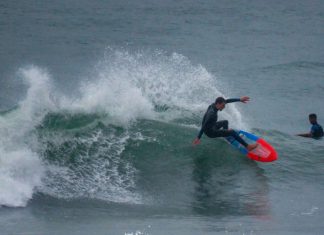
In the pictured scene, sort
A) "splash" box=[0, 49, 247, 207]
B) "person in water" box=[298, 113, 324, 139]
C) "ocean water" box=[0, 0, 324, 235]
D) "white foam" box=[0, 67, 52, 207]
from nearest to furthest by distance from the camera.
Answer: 1. "ocean water" box=[0, 0, 324, 235]
2. "white foam" box=[0, 67, 52, 207]
3. "splash" box=[0, 49, 247, 207]
4. "person in water" box=[298, 113, 324, 139]

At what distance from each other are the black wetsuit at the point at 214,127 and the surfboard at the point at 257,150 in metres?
0.35

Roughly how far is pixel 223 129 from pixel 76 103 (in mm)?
3760

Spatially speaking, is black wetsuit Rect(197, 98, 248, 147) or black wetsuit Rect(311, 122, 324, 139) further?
black wetsuit Rect(311, 122, 324, 139)

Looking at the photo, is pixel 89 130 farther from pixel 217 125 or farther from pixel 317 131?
pixel 317 131

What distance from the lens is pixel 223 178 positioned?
14508 mm

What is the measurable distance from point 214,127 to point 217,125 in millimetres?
113

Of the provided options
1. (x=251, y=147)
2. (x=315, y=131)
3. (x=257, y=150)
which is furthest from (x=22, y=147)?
(x=315, y=131)

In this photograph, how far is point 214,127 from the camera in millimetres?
15039

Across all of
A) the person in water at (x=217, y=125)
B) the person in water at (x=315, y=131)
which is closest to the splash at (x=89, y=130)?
the person in water at (x=217, y=125)

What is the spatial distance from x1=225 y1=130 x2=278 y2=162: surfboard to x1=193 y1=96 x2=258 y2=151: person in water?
0.17 meters

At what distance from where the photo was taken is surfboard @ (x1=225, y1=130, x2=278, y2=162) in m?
15.4

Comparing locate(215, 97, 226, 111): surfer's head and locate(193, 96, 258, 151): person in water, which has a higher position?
locate(215, 97, 226, 111): surfer's head

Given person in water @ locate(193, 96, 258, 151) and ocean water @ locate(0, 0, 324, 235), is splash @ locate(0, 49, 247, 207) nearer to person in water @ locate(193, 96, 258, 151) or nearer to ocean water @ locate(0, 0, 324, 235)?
ocean water @ locate(0, 0, 324, 235)

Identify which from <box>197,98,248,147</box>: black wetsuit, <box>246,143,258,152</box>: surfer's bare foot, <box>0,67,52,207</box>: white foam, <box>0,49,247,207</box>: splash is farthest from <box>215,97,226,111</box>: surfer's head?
<box>0,67,52,207</box>: white foam
